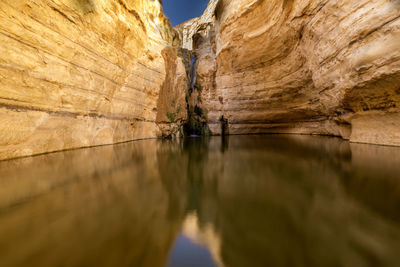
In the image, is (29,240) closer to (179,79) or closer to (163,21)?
(179,79)

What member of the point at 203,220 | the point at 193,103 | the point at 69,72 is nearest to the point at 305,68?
the point at 193,103

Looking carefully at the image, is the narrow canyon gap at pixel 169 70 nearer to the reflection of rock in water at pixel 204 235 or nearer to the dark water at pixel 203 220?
the dark water at pixel 203 220

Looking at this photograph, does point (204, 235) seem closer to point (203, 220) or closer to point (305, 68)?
point (203, 220)

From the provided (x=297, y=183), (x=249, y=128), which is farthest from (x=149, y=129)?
(x=297, y=183)

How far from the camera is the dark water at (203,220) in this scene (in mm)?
680

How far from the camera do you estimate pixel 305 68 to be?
6.03 metres

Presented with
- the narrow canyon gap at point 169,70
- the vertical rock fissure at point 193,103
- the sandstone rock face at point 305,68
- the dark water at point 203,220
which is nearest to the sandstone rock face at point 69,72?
the narrow canyon gap at point 169,70

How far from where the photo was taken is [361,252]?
2.20ft

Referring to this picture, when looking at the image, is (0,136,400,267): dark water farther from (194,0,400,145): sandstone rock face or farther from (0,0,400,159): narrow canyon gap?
(194,0,400,145): sandstone rock face

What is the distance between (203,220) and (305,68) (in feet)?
23.5

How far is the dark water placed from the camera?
0.68 m

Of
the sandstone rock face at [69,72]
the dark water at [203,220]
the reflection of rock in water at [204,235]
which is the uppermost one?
the sandstone rock face at [69,72]

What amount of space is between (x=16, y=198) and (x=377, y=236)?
2419 millimetres

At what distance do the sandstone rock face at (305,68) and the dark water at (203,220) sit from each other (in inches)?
101
